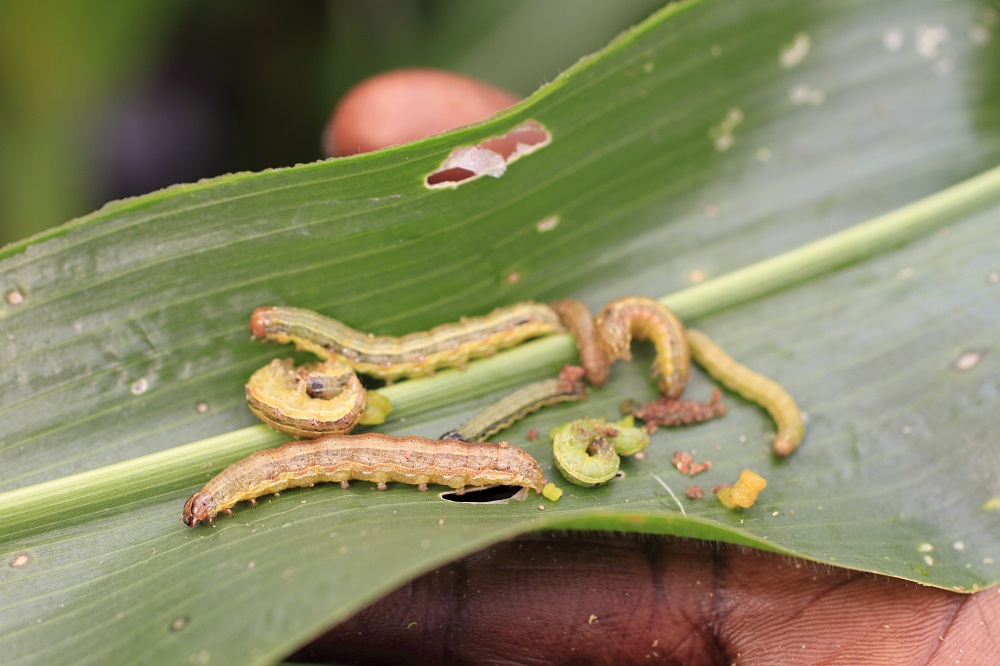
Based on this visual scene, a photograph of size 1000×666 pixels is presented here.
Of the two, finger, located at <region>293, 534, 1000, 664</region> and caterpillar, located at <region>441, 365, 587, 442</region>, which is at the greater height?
caterpillar, located at <region>441, 365, 587, 442</region>

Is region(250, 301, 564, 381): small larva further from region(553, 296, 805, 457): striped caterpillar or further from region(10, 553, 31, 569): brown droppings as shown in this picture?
region(10, 553, 31, 569): brown droppings

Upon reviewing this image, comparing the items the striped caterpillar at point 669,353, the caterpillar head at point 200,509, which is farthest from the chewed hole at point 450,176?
A: the caterpillar head at point 200,509

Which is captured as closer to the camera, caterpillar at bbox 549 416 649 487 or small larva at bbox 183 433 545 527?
small larva at bbox 183 433 545 527

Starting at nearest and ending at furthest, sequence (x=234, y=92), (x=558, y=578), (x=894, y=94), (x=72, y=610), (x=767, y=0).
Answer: (x=72, y=610) < (x=558, y=578) < (x=767, y=0) < (x=894, y=94) < (x=234, y=92)

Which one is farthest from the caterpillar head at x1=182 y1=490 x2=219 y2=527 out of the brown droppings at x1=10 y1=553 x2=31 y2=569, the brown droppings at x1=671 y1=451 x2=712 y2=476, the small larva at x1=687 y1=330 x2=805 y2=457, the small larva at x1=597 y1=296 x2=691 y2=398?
the small larva at x1=687 y1=330 x2=805 y2=457

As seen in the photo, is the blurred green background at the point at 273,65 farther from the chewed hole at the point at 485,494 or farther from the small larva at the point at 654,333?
the chewed hole at the point at 485,494

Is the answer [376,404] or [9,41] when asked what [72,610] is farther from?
[9,41]

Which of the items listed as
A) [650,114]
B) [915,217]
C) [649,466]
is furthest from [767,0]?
[649,466]
